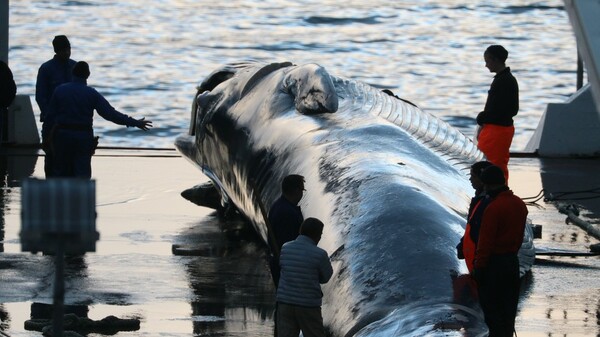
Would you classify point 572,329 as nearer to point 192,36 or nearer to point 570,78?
point 570,78

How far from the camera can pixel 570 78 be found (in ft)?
126

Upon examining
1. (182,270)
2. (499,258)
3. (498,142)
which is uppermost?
(499,258)

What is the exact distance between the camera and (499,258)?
8.98m

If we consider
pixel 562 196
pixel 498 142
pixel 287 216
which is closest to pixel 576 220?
pixel 562 196

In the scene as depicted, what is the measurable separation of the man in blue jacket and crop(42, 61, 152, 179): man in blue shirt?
5201mm

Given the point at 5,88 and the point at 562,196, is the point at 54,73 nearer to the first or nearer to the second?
the point at 5,88

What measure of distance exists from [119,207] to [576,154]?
6.75 meters

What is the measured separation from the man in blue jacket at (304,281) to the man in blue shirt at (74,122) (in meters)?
5.20

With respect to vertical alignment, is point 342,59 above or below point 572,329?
below

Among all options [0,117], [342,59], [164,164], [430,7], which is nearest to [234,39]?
[342,59]

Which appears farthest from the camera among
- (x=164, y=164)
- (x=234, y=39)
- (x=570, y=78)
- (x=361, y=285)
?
(x=234, y=39)

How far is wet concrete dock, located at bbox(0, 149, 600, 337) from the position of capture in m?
10.6

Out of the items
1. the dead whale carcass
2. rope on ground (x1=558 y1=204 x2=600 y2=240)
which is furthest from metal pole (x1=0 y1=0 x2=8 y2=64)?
rope on ground (x1=558 y1=204 x2=600 y2=240)

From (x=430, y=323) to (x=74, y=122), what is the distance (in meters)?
6.79
